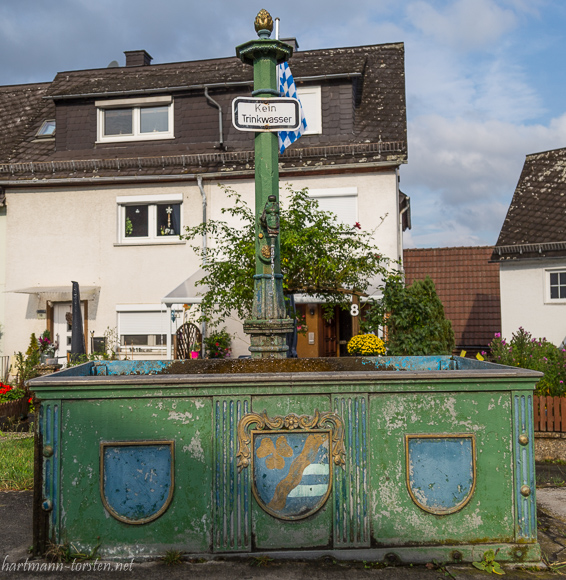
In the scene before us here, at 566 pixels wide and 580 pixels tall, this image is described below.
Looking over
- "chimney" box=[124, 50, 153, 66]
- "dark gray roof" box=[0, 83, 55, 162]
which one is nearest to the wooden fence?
"dark gray roof" box=[0, 83, 55, 162]

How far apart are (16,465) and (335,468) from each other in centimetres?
440

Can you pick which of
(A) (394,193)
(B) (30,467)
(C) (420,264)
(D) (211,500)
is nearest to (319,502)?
(D) (211,500)

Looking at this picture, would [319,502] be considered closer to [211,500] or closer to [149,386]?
[211,500]

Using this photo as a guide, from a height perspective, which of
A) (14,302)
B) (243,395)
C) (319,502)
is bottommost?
(319,502)

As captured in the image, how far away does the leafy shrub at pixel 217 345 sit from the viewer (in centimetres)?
1373

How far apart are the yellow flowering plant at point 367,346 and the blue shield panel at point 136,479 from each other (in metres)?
5.13

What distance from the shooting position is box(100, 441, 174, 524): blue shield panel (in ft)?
13.2

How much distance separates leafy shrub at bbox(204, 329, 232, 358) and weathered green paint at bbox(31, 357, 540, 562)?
9.61 m

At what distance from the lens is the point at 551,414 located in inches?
344

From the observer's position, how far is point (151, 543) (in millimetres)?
4020

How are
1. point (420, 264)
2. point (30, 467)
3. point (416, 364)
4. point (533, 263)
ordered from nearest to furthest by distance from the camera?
1. point (416, 364)
2. point (30, 467)
3. point (533, 263)
4. point (420, 264)

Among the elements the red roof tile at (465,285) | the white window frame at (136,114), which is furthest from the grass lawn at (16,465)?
the red roof tile at (465,285)

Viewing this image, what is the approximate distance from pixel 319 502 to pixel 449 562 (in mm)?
903

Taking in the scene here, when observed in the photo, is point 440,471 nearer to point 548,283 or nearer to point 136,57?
point 548,283
